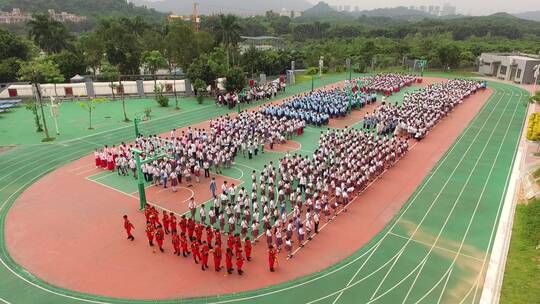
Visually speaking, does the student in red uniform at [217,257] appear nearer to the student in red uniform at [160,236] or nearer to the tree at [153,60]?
the student in red uniform at [160,236]

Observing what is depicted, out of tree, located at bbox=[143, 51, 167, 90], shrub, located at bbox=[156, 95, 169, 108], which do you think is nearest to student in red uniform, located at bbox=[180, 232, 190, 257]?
shrub, located at bbox=[156, 95, 169, 108]

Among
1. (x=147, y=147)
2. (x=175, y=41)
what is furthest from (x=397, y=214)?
(x=175, y=41)

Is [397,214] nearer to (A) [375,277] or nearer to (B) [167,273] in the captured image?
(A) [375,277]

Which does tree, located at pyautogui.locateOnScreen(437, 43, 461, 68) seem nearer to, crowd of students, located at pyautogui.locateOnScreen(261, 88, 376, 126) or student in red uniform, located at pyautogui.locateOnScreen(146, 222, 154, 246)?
crowd of students, located at pyautogui.locateOnScreen(261, 88, 376, 126)

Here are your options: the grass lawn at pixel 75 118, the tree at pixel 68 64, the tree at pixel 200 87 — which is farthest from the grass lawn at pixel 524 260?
the tree at pixel 68 64

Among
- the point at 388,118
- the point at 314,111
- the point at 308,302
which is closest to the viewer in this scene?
Result: the point at 308,302

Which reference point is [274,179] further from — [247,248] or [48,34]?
[48,34]

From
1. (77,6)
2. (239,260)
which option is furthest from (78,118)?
(77,6)
